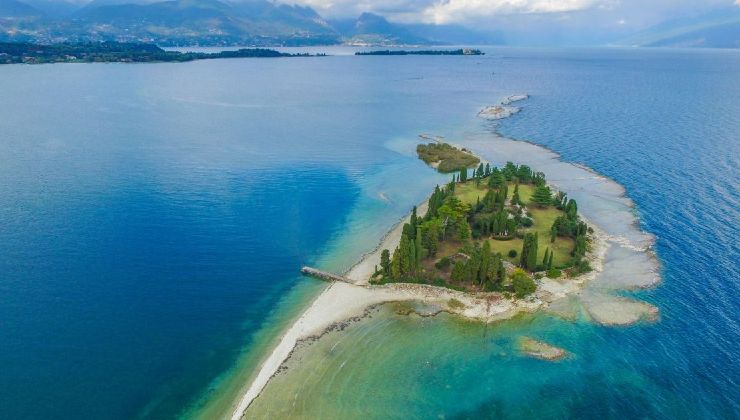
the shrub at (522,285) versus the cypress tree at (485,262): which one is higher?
the cypress tree at (485,262)

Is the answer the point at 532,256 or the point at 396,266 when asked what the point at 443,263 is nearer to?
the point at 396,266

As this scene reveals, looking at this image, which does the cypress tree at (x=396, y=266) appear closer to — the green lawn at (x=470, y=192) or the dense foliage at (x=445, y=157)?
the green lawn at (x=470, y=192)

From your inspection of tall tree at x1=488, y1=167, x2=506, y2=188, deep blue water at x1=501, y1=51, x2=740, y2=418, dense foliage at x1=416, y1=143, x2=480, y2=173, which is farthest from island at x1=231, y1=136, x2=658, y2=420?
dense foliage at x1=416, y1=143, x2=480, y2=173

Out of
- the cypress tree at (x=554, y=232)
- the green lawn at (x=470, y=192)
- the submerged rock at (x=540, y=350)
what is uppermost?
the cypress tree at (x=554, y=232)

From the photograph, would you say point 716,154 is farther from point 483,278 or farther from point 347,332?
point 347,332

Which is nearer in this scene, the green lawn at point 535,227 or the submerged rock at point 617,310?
the submerged rock at point 617,310

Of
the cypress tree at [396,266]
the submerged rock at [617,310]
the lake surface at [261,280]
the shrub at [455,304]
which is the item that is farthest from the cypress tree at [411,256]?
the submerged rock at [617,310]

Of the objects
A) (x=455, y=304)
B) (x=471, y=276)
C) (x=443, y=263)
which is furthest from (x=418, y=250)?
(x=455, y=304)
